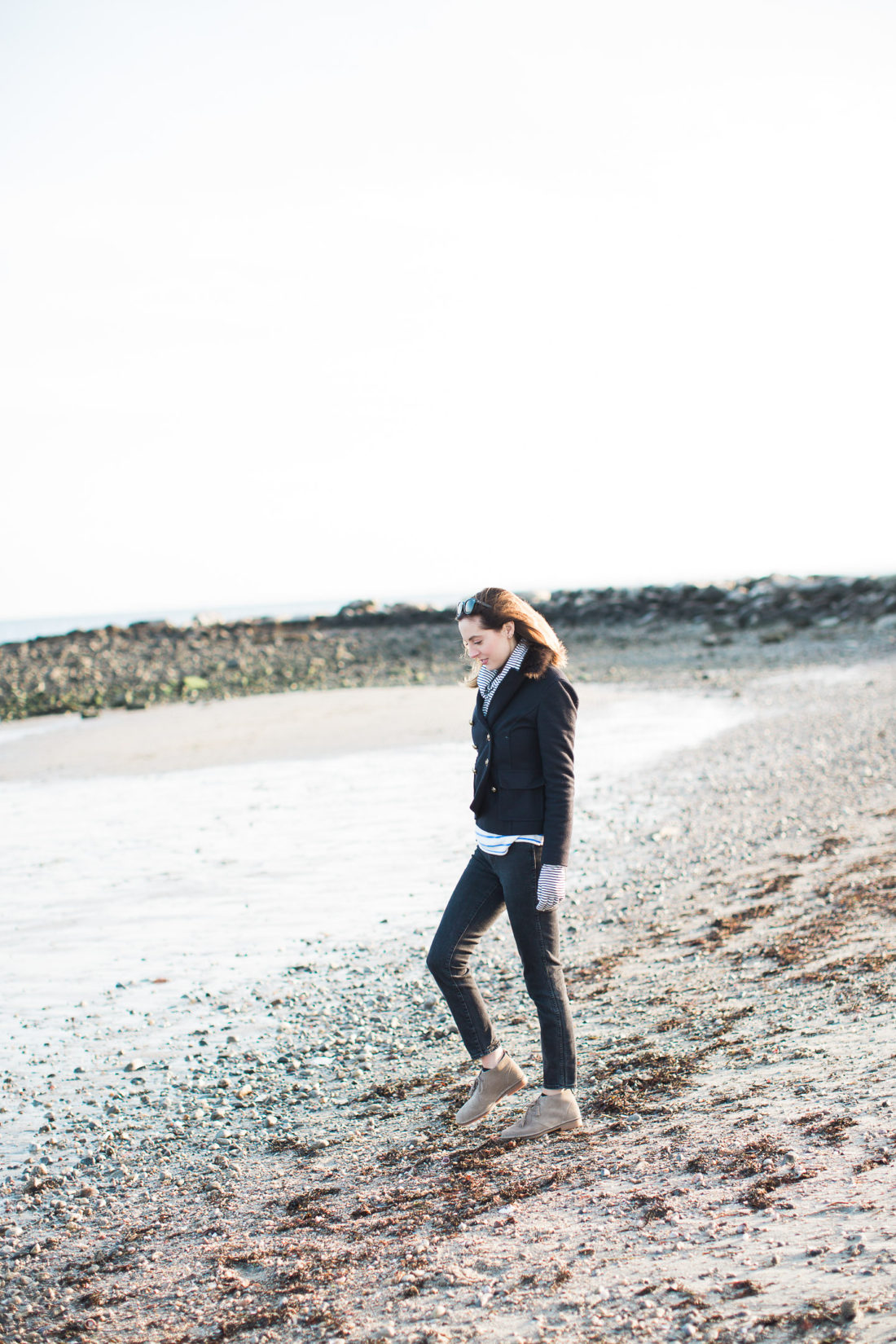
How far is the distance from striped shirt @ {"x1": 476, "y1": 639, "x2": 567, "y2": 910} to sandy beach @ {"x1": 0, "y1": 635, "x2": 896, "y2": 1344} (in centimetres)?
109

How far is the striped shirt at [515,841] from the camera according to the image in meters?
4.48

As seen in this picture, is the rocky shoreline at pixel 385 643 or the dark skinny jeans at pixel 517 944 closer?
the dark skinny jeans at pixel 517 944

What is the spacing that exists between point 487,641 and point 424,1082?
2548 mm

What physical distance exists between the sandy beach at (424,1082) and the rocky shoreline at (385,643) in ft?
53.3

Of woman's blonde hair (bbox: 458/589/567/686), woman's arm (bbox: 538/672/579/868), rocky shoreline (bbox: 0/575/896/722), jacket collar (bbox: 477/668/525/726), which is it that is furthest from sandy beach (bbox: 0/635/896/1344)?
rocky shoreline (bbox: 0/575/896/722)

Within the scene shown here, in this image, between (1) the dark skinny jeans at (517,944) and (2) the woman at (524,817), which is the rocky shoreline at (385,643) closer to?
(1) the dark skinny jeans at (517,944)

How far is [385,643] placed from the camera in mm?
39875

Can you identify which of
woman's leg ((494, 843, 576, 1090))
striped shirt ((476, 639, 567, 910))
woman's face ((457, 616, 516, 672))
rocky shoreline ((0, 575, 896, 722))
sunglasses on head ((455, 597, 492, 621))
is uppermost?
sunglasses on head ((455, 597, 492, 621))

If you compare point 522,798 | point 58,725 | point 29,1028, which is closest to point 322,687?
point 58,725

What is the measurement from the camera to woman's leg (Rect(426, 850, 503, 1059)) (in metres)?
4.75

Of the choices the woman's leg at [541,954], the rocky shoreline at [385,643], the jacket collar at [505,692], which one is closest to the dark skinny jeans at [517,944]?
the woman's leg at [541,954]

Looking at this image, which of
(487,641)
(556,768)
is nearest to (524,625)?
(487,641)

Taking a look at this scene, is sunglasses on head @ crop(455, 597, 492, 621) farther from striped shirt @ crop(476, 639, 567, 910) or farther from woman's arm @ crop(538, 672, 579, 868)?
woman's arm @ crop(538, 672, 579, 868)

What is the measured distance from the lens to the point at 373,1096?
5410mm
